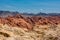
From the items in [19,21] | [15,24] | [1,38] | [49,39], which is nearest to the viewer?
[1,38]

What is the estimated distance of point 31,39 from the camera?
28.1 metres

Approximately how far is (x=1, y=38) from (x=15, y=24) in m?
16.2

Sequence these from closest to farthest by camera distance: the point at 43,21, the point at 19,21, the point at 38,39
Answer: the point at 38,39 → the point at 19,21 → the point at 43,21

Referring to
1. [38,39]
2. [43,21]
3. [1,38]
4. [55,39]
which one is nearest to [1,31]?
[1,38]

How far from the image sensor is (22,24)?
42625mm

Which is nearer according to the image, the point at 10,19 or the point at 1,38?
the point at 1,38

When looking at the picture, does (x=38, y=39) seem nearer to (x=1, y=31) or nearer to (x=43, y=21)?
(x=1, y=31)

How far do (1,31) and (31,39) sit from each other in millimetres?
4527

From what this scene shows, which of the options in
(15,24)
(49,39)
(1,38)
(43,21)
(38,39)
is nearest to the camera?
(1,38)

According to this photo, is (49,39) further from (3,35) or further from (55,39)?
(3,35)

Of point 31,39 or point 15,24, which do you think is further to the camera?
point 15,24

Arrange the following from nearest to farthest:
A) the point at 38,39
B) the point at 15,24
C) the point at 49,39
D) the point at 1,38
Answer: the point at 1,38 < the point at 49,39 < the point at 38,39 < the point at 15,24

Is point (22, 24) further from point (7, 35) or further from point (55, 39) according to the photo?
point (55, 39)

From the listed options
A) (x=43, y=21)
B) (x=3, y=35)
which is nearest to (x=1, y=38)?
(x=3, y=35)
